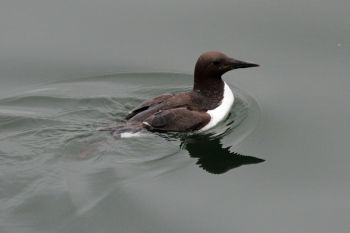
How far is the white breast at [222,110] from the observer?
9484 millimetres

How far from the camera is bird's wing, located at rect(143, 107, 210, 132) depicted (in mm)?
9156

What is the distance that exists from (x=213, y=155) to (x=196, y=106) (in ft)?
2.64

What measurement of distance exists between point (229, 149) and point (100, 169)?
174 cm

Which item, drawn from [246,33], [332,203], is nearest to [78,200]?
[332,203]

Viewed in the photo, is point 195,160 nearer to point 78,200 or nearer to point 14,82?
point 78,200

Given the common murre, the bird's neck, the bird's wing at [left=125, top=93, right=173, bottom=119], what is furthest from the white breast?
the bird's wing at [left=125, top=93, right=173, bottom=119]

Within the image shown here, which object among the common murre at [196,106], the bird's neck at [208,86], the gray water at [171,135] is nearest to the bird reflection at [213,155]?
the gray water at [171,135]

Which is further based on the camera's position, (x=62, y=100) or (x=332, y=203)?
(x=62, y=100)

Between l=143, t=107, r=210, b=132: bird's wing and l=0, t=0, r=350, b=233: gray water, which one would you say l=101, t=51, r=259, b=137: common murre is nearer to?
l=143, t=107, r=210, b=132: bird's wing

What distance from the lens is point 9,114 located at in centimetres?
985

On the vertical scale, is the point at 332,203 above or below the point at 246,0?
below

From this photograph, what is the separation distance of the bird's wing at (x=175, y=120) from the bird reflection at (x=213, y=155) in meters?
0.19

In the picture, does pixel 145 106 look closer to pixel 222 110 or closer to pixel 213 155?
pixel 222 110

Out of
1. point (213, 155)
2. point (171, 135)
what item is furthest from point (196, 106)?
point (213, 155)
